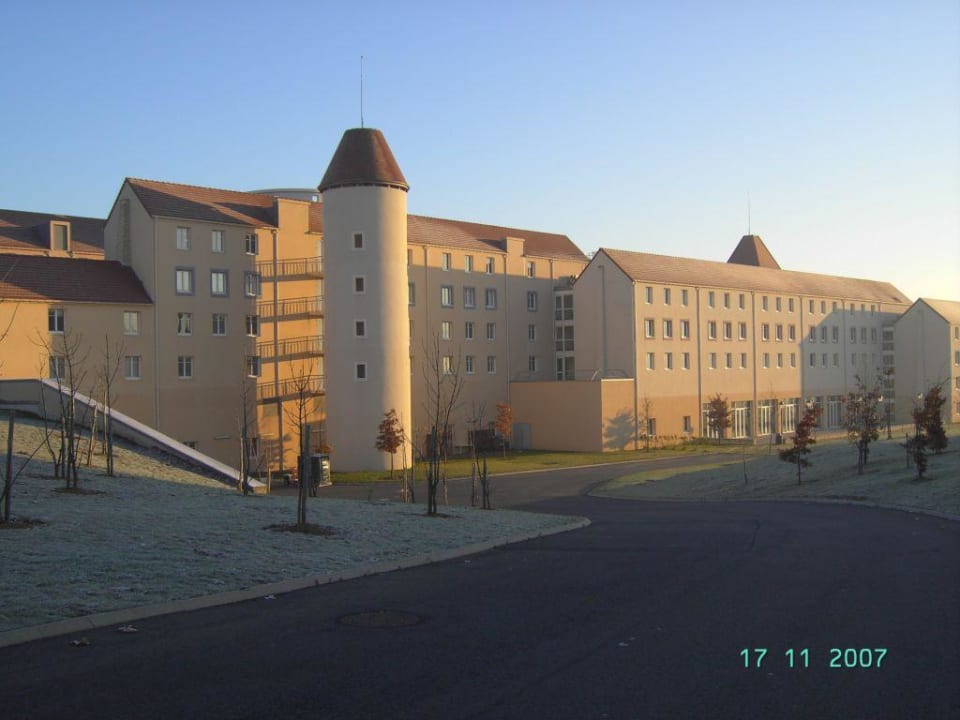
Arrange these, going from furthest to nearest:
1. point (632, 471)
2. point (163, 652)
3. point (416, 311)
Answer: point (416, 311)
point (632, 471)
point (163, 652)

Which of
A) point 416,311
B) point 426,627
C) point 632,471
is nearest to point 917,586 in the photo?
point 426,627

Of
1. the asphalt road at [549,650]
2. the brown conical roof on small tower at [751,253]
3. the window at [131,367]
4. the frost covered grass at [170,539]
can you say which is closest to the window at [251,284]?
the window at [131,367]

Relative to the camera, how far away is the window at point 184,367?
47.5 metres

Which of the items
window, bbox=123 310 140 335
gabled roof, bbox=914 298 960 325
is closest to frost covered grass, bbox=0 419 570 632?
window, bbox=123 310 140 335

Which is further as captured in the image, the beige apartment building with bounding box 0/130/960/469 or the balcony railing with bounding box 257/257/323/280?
the balcony railing with bounding box 257/257/323/280

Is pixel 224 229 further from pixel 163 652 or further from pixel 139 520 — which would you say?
pixel 163 652

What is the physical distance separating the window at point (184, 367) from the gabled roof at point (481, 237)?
16.3 m

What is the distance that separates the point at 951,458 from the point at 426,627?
25369mm

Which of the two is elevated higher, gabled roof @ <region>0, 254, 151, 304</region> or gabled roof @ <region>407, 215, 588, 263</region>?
gabled roof @ <region>407, 215, 588, 263</region>

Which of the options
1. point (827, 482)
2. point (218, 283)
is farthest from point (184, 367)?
point (827, 482)

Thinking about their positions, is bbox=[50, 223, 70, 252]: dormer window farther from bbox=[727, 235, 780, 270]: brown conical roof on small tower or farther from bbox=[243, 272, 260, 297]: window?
bbox=[727, 235, 780, 270]: brown conical roof on small tower

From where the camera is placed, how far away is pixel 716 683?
7.29 metres

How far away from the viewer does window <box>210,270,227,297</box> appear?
49.3m

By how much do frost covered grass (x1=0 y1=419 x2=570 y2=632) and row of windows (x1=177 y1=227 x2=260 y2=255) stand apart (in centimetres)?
2691
